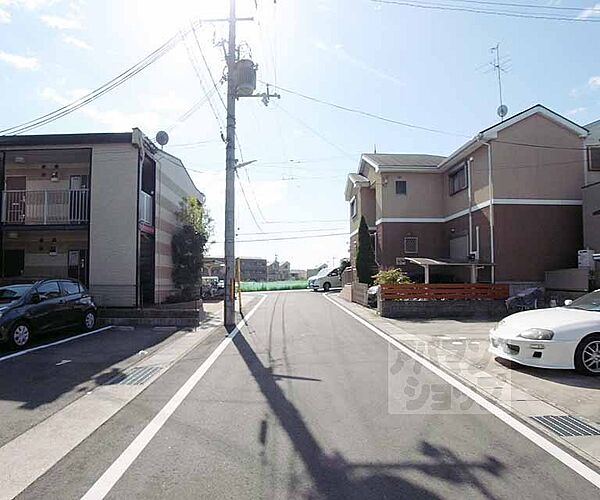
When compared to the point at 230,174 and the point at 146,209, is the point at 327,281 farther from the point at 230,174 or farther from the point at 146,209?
the point at 230,174

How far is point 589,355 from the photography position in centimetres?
693

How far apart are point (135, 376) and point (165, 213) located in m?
14.5

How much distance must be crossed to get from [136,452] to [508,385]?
4.84 m

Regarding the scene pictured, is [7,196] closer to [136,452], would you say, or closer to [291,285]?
[136,452]

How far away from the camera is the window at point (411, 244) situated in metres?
24.7

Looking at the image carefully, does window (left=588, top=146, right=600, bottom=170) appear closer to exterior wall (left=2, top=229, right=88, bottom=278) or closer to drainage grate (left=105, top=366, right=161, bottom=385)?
drainage grate (left=105, top=366, right=161, bottom=385)

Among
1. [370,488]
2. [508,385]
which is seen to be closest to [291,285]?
[508,385]

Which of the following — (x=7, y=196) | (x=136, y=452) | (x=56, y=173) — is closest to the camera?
(x=136, y=452)

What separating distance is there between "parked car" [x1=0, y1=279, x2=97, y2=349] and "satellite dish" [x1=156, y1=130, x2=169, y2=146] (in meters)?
9.17

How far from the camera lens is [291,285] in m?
48.0

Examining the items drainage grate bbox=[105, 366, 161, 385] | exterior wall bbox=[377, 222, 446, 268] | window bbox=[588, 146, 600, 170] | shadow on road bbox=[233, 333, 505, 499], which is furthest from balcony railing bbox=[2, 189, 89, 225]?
window bbox=[588, 146, 600, 170]

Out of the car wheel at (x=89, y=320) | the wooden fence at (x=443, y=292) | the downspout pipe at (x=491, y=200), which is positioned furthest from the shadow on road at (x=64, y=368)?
the downspout pipe at (x=491, y=200)

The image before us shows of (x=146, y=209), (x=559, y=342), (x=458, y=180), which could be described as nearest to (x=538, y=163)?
(x=458, y=180)

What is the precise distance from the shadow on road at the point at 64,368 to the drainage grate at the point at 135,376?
0.39ft
